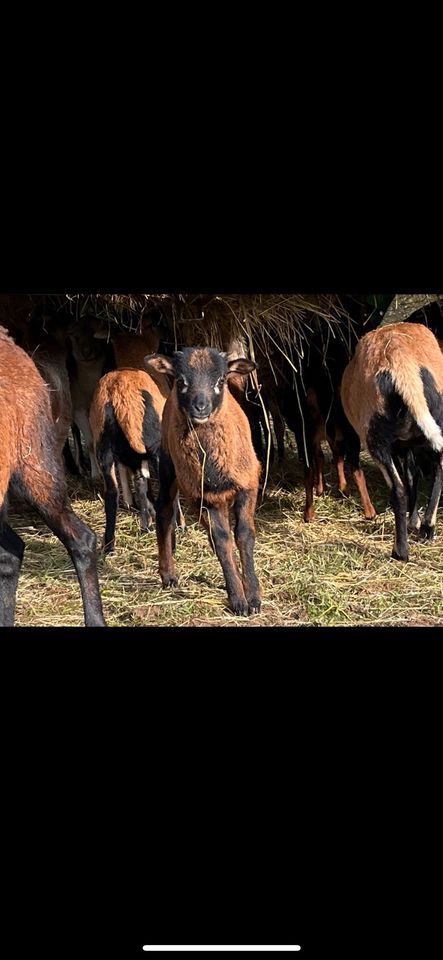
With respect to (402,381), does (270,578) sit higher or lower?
lower

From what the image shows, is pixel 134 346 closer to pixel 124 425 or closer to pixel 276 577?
pixel 124 425

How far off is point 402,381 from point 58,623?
8.02ft

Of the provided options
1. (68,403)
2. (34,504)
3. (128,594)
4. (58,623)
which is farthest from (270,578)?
(68,403)

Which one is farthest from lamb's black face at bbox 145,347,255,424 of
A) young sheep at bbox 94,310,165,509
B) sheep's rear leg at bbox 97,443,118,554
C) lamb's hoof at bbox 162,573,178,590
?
young sheep at bbox 94,310,165,509

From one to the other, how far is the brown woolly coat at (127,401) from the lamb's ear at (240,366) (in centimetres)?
157

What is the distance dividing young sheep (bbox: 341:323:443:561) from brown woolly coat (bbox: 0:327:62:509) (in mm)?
2353

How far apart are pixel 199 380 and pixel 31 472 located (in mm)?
1076

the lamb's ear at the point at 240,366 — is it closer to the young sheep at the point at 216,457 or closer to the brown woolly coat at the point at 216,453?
the young sheep at the point at 216,457

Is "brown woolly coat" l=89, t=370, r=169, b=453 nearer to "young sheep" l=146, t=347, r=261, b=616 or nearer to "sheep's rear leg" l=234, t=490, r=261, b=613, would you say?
"young sheep" l=146, t=347, r=261, b=616

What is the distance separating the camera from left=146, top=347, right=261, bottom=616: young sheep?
200 inches

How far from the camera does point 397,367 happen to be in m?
6.07

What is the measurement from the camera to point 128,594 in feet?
19.4

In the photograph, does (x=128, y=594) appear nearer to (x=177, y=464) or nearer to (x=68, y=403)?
(x=177, y=464)

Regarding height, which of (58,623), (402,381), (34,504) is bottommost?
Result: (58,623)
